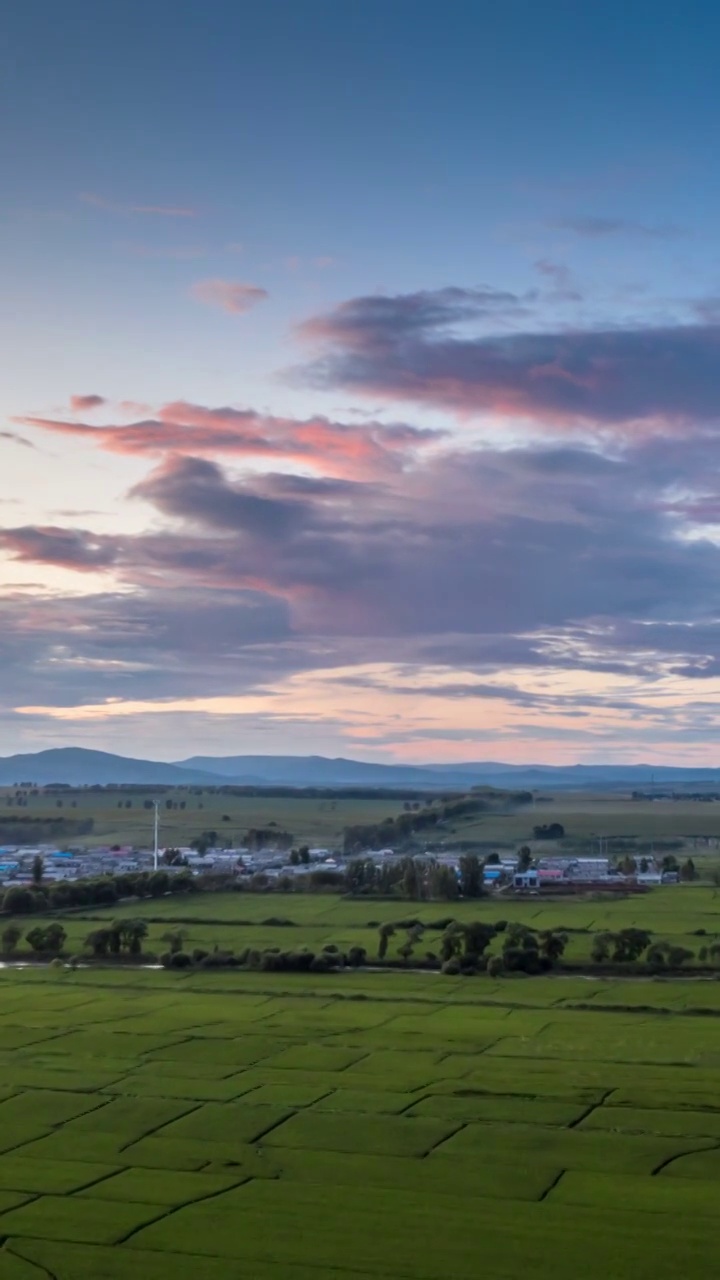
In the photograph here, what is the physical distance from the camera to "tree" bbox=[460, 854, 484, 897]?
126 m

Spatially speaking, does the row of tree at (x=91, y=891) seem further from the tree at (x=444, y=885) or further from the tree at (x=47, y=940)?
the tree at (x=444, y=885)

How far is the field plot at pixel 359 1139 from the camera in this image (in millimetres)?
34219

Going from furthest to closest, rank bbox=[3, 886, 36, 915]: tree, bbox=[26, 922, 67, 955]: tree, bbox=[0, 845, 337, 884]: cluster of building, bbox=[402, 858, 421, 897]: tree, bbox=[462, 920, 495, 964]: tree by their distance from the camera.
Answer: bbox=[0, 845, 337, 884]: cluster of building → bbox=[402, 858, 421, 897]: tree → bbox=[3, 886, 36, 915]: tree → bbox=[26, 922, 67, 955]: tree → bbox=[462, 920, 495, 964]: tree

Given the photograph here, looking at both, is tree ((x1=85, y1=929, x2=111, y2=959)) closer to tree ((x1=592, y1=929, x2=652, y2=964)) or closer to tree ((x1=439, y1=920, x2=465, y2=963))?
tree ((x1=439, y1=920, x2=465, y2=963))

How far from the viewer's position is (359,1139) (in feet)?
147

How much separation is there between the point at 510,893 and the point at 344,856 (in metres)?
54.6

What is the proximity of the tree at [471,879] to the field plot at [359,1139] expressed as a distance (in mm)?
51804

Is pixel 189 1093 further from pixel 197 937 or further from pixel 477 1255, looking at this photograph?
pixel 197 937

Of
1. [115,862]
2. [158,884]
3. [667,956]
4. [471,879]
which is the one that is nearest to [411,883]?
[471,879]

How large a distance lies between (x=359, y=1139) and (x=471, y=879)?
82.9 m

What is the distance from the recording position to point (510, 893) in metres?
128

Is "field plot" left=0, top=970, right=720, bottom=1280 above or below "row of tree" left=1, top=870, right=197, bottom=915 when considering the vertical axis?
below

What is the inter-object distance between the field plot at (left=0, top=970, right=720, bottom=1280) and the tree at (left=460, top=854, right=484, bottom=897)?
170 feet

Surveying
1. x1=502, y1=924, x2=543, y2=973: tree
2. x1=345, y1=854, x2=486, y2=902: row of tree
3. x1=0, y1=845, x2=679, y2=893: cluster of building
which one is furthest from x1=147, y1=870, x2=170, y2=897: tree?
x1=502, y1=924, x2=543, y2=973: tree
